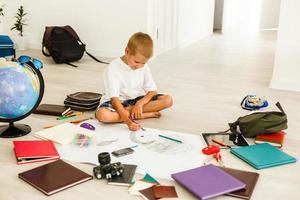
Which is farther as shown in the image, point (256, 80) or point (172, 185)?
point (256, 80)

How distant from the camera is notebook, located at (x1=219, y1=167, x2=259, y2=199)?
166 centimetres

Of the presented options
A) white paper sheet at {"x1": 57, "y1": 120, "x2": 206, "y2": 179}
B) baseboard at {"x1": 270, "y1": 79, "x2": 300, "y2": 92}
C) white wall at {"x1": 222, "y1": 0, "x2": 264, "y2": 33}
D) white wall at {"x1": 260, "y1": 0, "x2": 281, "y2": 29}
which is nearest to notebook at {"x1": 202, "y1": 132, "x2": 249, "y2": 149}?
white paper sheet at {"x1": 57, "y1": 120, "x2": 206, "y2": 179}

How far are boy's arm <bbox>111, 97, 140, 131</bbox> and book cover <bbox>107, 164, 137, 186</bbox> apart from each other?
473 mm

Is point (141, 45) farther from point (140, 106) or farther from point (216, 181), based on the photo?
point (216, 181)

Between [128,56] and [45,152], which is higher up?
[128,56]

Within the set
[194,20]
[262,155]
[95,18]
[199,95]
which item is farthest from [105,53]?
[262,155]

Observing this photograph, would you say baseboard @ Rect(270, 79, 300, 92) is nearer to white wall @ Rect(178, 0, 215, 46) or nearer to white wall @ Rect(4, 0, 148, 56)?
white wall @ Rect(4, 0, 148, 56)

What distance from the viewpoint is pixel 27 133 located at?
229 cm

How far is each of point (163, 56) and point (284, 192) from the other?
300cm

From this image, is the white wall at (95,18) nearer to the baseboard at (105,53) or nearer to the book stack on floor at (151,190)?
the baseboard at (105,53)

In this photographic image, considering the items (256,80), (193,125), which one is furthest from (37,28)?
(193,125)

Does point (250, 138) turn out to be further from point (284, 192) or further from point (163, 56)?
point (163, 56)

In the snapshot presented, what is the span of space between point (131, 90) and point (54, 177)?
2.89 feet

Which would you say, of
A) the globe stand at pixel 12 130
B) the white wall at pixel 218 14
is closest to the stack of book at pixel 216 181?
the globe stand at pixel 12 130
